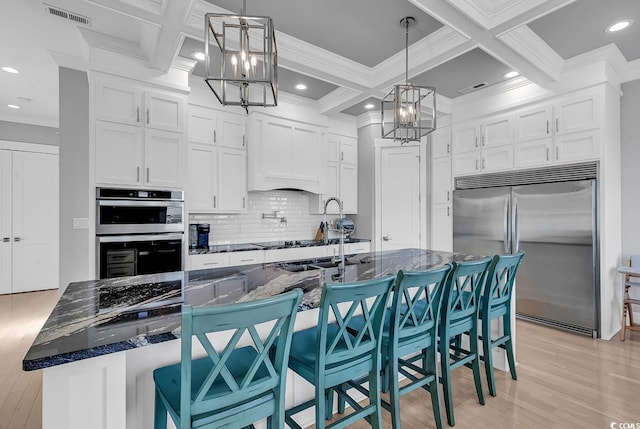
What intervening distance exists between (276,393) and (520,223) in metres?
3.74

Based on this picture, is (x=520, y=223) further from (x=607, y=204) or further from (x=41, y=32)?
(x=41, y=32)

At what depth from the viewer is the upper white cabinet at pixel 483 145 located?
3992mm

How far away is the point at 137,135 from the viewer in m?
3.06

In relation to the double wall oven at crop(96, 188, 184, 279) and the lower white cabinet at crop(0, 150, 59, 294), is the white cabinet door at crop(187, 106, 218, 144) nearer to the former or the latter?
the double wall oven at crop(96, 188, 184, 279)

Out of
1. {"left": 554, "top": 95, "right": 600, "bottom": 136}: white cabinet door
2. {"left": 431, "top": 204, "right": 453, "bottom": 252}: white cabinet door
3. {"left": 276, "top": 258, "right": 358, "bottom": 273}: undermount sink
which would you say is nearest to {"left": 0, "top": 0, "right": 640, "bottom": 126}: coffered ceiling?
{"left": 554, "top": 95, "right": 600, "bottom": 136}: white cabinet door

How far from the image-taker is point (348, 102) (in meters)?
4.14

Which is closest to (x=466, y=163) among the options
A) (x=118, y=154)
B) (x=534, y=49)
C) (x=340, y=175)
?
(x=534, y=49)

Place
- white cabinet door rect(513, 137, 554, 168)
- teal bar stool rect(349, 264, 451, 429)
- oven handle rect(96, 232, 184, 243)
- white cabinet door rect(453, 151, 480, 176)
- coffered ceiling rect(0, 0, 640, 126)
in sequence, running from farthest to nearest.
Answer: white cabinet door rect(453, 151, 480, 176) < white cabinet door rect(513, 137, 554, 168) < oven handle rect(96, 232, 184, 243) < coffered ceiling rect(0, 0, 640, 126) < teal bar stool rect(349, 264, 451, 429)

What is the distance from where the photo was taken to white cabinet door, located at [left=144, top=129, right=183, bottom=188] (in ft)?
10.2

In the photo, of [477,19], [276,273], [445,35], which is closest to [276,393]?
[276,273]

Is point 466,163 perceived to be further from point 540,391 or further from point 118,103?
point 118,103

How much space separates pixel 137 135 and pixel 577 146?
4531 millimetres

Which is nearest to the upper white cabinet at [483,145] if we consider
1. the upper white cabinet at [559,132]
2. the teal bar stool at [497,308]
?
the upper white cabinet at [559,132]

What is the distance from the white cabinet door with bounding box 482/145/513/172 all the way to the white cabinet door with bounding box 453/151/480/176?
0.31ft
